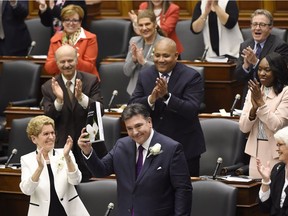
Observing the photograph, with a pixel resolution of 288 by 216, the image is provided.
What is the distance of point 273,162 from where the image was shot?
17.6 feet

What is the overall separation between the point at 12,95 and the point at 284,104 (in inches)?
109

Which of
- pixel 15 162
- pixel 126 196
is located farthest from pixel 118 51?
pixel 126 196

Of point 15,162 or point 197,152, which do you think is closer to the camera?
point 197,152

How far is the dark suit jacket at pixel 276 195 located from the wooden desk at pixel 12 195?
1699mm

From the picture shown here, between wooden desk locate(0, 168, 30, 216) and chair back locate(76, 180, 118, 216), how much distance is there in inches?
23.0

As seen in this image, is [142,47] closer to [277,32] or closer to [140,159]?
[277,32]

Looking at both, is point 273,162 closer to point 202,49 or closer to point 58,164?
point 58,164

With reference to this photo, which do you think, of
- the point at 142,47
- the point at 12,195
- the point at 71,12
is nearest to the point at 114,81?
the point at 142,47

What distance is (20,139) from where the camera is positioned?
6535mm

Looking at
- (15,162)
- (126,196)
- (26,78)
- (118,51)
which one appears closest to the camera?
(126,196)

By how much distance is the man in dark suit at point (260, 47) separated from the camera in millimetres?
6082

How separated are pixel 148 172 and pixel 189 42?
3120 mm

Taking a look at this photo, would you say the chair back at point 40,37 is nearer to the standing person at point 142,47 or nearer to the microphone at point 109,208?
the standing person at point 142,47

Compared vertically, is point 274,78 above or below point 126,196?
above
